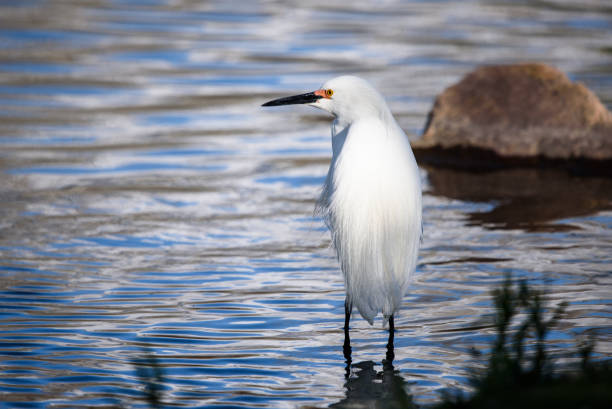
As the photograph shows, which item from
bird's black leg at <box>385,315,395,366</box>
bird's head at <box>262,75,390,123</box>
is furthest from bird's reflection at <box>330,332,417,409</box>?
bird's head at <box>262,75,390,123</box>

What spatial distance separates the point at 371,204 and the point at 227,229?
2.84 metres

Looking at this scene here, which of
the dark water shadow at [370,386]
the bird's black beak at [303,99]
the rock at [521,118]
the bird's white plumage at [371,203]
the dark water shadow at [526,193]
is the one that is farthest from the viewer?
the rock at [521,118]

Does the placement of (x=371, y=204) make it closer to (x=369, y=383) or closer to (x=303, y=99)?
(x=369, y=383)

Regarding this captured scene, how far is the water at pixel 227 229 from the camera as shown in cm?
471

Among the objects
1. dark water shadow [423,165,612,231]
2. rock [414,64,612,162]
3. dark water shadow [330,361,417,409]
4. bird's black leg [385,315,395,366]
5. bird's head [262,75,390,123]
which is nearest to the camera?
dark water shadow [330,361,417,409]

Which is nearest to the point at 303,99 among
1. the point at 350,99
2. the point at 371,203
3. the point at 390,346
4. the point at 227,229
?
the point at 350,99

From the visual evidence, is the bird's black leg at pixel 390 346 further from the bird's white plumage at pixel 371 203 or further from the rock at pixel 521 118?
the rock at pixel 521 118

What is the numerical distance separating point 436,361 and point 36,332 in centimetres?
214

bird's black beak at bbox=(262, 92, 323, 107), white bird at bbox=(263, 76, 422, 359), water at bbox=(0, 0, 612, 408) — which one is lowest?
water at bbox=(0, 0, 612, 408)

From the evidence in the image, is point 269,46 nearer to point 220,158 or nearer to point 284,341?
point 220,158

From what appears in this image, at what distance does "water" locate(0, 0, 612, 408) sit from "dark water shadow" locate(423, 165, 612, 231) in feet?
0.11

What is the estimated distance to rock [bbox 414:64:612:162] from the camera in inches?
351

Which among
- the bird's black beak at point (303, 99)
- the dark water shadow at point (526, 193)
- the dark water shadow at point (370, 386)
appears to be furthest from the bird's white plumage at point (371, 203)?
the dark water shadow at point (526, 193)

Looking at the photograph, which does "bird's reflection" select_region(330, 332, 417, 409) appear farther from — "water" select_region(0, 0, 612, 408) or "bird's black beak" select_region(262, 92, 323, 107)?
"bird's black beak" select_region(262, 92, 323, 107)
